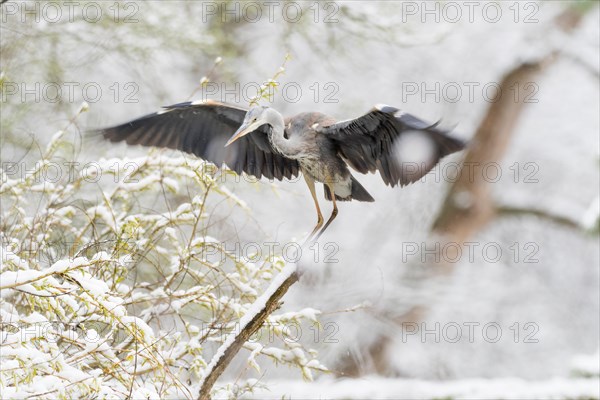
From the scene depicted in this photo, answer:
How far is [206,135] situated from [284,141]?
1.71 ft

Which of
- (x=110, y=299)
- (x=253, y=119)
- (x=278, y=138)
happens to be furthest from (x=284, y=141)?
(x=110, y=299)

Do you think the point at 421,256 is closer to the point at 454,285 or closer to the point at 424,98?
the point at 454,285

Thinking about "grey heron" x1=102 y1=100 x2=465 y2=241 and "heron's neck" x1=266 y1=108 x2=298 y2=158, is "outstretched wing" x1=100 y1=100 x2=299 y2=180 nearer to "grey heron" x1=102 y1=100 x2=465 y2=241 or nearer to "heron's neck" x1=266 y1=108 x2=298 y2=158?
"grey heron" x1=102 y1=100 x2=465 y2=241

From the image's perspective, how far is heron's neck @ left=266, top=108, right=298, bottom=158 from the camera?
468 cm

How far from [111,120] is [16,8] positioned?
55.2 inches

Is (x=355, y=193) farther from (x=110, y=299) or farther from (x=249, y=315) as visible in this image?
(x=110, y=299)

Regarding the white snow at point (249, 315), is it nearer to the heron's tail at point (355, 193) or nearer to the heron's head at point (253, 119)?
the heron's head at point (253, 119)

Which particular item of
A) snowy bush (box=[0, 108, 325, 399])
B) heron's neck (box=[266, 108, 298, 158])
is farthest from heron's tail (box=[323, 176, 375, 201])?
snowy bush (box=[0, 108, 325, 399])

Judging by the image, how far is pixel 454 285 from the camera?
997 cm

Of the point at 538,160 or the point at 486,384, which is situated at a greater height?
the point at 538,160

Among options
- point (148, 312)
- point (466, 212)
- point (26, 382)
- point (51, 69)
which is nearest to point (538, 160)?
point (466, 212)

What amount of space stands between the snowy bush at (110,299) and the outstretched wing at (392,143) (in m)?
0.69

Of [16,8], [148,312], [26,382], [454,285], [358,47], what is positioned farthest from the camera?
[358,47]

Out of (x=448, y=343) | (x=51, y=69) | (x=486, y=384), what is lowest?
(x=448, y=343)
